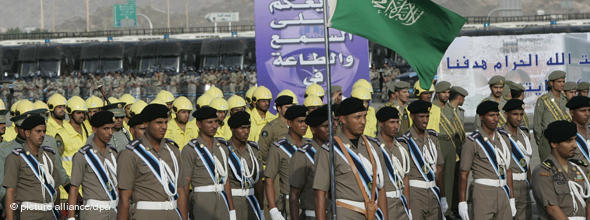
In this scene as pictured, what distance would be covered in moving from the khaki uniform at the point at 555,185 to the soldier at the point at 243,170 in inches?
110

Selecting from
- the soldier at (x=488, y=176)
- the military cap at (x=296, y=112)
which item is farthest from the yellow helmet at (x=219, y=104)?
the soldier at (x=488, y=176)

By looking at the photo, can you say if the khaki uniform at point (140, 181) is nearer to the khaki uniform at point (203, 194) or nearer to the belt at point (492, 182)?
the khaki uniform at point (203, 194)

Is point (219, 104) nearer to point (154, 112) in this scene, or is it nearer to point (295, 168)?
point (295, 168)

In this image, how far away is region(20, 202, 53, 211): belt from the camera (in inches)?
344

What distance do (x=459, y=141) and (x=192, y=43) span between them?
32.8m

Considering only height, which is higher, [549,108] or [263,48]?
[263,48]

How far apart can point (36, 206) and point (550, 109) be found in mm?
6619

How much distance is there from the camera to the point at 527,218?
9.55 metres

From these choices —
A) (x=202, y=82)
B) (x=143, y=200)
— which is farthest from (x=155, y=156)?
(x=202, y=82)

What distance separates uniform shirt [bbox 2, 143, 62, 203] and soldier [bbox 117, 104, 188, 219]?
1.46 m

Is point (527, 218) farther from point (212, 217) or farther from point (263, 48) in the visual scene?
point (263, 48)

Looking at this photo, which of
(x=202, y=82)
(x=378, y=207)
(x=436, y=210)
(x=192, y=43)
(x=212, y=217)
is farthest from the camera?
(x=192, y=43)

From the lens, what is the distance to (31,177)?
345 inches

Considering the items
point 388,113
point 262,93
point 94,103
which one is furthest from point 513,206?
point 94,103
